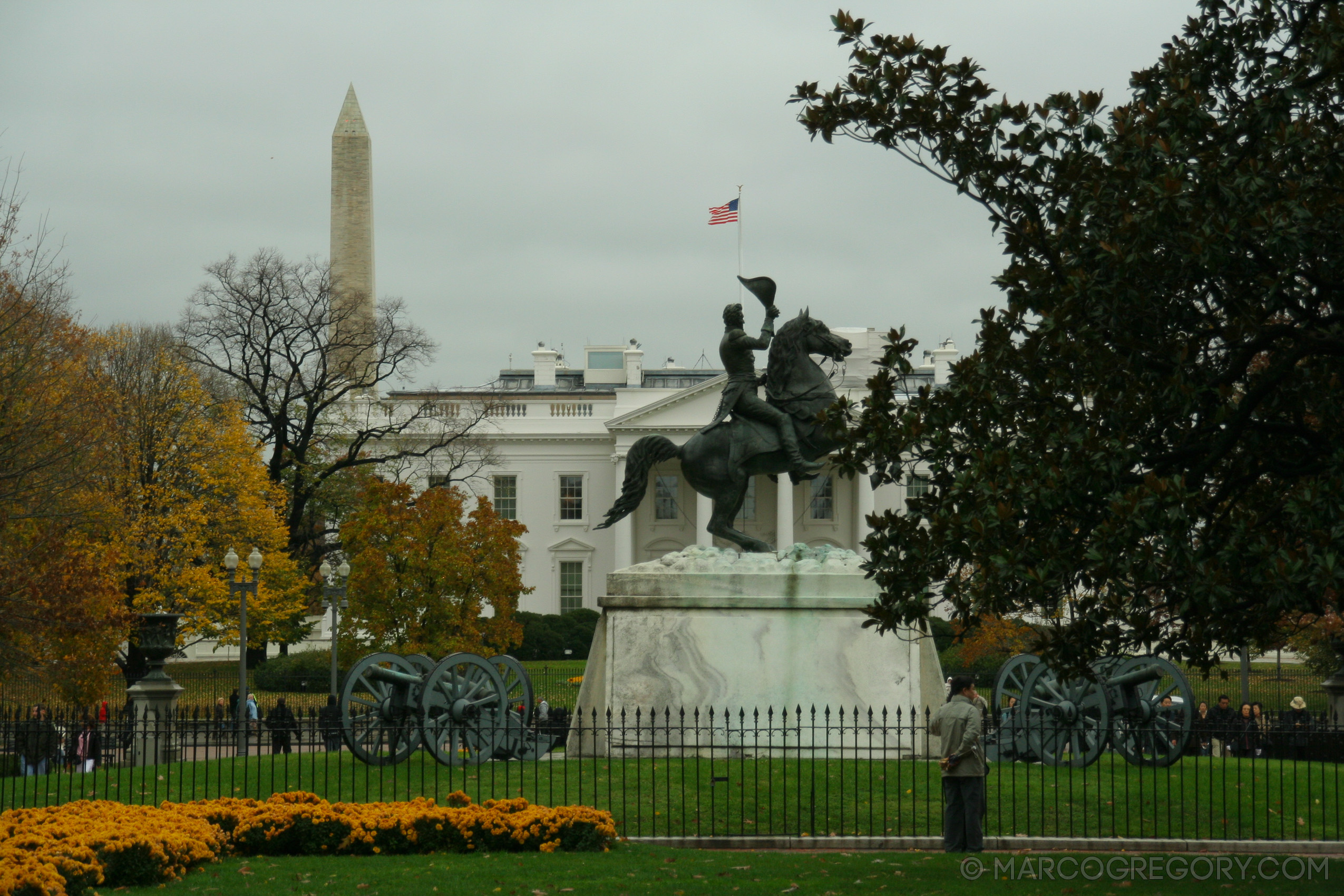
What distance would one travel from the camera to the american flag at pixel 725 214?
44.4m

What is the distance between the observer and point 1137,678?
13617mm

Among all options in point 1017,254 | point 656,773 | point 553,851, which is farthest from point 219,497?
point 1017,254

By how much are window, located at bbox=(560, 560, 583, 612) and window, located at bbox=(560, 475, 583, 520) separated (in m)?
2.20

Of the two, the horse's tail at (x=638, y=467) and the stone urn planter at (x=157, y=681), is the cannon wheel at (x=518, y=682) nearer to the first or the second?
the horse's tail at (x=638, y=467)

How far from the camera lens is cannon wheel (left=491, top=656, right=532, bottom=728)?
14617mm

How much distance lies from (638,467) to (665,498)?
47774 mm

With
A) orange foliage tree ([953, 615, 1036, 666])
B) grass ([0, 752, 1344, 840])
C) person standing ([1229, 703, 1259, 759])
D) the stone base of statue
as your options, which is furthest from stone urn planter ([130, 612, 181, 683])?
orange foliage tree ([953, 615, 1036, 666])

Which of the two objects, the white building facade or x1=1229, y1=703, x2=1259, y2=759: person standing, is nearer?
x1=1229, y1=703, x2=1259, y2=759: person standing

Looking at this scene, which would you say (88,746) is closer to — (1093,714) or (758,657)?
(758,657)

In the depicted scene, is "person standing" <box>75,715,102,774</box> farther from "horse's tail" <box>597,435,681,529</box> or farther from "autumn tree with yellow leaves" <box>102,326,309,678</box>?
"autumn tree with yellow leaves" <box>102,326,309,678</box>

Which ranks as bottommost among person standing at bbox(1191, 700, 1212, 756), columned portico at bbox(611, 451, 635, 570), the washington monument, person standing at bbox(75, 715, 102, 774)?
person standing at bbox(75, 715, 102, 774)

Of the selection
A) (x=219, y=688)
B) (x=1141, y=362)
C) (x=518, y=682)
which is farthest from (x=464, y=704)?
(x=219, y=688)

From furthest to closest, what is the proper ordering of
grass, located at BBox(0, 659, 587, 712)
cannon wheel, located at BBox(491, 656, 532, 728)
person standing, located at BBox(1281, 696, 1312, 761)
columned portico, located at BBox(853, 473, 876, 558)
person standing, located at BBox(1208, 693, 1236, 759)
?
1. columned portico, located at BBox(853, 473, 876, 558)
2. grass, located at BBox(0, 659, 587, 712)
3. cannon wheel, located at BBox(491, 656, 532, 728)
4. person standing, located at BBox(1281, 696, 1312, 761)
5. person standing, located at BBox(1208, 693, 1236, 759)

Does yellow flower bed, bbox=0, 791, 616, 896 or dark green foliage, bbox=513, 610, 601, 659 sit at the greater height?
yellow flower bed, bbox=0, 791, 616, 896
